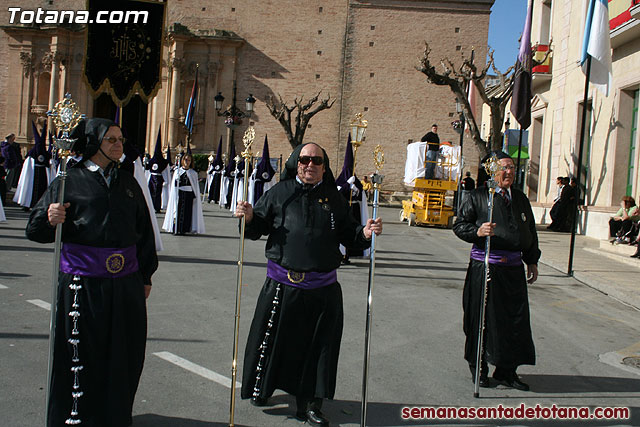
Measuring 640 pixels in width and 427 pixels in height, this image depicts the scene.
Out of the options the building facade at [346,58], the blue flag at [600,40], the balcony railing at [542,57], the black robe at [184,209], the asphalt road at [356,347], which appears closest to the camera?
the asphalt road at [356,347]

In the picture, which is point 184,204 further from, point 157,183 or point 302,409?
point 302,409

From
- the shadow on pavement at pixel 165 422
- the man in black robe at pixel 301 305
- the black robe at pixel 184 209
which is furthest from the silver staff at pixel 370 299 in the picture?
the black robe at pixel 184 209

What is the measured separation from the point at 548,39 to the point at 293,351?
26.4 meters

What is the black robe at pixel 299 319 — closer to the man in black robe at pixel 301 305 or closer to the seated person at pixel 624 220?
the man in black robe at pixel 301 305

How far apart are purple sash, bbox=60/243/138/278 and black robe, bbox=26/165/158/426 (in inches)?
1.2

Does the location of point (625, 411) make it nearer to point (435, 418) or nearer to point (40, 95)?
point (435, 418)

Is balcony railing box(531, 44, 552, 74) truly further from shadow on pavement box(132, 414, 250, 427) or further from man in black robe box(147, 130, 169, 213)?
shadow on pavement box(132, 414, 250, 427)

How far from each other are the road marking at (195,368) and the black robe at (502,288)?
6.84ft

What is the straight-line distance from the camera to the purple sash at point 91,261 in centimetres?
389

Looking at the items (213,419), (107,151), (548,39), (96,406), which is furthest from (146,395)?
(548,39)

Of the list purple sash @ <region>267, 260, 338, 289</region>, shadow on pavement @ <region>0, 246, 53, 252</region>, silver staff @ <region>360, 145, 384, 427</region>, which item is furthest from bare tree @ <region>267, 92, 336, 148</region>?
silver staff @ <region>360, 145, 384, 427</region>

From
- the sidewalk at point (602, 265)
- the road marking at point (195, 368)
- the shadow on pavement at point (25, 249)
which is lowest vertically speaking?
the road marking at point (195, 368)

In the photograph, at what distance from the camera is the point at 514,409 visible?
5.09m

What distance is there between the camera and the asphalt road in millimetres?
4809
